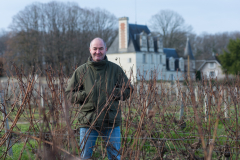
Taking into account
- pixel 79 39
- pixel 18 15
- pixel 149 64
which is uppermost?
pixel 18 15

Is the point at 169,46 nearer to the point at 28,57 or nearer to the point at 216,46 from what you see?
the point at 216,46

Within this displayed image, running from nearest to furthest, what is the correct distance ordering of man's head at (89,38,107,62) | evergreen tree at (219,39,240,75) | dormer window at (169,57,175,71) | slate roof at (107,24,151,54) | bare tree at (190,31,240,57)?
man's head at (89,38,107,62)
evergreen tree at (219,39,240,75)
slate roof at (107,24,151,54)
dormer window at (169,57,175,71)
bare tree at (190,31,240,57)

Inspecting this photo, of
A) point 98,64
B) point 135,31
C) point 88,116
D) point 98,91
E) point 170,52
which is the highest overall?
point 135,31

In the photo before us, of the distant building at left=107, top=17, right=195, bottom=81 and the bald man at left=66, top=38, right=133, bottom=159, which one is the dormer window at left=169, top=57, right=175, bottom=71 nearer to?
the distant building at left=107, top=17, right=195, bottom=81

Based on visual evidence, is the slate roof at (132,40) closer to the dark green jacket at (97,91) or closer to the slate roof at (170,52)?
the slate roof at (170,52)

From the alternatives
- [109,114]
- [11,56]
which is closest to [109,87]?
[109,114]

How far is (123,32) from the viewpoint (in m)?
35.7

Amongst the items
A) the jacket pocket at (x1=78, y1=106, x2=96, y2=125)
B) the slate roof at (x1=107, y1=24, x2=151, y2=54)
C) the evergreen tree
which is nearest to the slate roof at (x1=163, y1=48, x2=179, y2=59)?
the slate roof at (x1=107, y1=24, x2=151, y2=54)

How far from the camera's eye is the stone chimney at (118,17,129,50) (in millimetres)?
35250

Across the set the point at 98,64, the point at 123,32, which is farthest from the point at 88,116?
the point at 123,32

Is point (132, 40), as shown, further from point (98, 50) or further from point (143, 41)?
point (98, 50)

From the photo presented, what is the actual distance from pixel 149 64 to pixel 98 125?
34.9 metres

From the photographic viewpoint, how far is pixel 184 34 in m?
46.2

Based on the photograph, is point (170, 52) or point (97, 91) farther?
point (170, 52)
